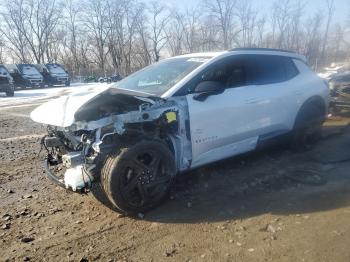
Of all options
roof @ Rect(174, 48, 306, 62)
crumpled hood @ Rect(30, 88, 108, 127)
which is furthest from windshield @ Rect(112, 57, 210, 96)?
crumpled hood @ Rect(30, 88, 108, 127)

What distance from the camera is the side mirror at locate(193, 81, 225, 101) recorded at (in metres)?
4.43

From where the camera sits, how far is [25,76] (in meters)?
30.2

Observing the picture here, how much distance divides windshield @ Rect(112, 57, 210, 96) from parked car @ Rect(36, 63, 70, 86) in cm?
2986

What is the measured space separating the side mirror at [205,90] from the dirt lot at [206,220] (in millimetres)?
1160

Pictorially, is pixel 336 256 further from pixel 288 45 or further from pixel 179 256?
pixel 288 45

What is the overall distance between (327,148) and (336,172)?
120cm

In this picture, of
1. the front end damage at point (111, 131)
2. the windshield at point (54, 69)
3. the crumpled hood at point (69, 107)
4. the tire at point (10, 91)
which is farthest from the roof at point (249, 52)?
the windshield at point (54, 69)

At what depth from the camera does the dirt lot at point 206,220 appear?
3.26 meters

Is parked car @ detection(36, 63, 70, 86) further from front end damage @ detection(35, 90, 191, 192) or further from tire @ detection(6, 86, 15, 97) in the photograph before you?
front end damage @ detection(35, 90, 191, 192)

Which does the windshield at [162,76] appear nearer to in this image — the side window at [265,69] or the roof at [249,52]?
the roof at [249,52]

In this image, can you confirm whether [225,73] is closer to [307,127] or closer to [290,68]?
[290,68]

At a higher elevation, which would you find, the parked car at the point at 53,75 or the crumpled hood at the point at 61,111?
the crumpled hood at the point at 61,111

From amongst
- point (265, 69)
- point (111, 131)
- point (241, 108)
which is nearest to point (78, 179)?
point (111, 131)

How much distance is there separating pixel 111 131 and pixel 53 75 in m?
31.7
